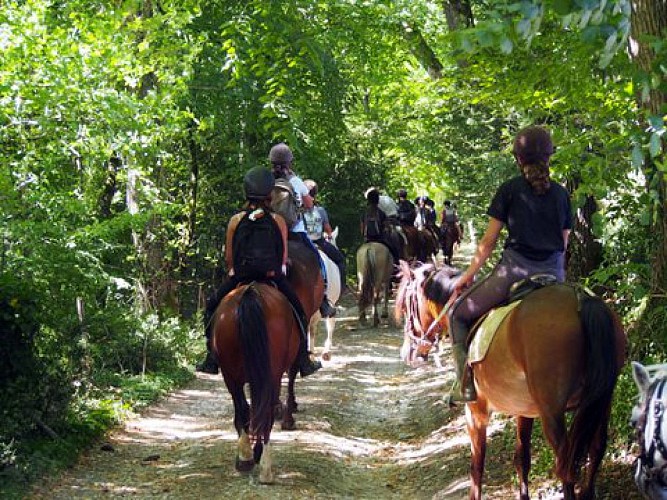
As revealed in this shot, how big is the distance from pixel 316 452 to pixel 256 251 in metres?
2.36

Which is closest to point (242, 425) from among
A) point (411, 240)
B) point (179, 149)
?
point (179, 149)

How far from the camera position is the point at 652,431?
3613 millimetres

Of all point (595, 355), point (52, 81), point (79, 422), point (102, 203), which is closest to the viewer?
point (595, 355)

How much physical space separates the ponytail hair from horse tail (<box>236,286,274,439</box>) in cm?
255

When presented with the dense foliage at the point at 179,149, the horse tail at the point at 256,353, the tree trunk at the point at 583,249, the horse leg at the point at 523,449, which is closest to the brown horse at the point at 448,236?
the dense foliage at the point at 179,149

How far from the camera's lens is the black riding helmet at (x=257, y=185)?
8.40 m

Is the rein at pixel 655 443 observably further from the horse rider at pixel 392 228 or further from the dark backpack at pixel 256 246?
the horse rider at pixel 392 228

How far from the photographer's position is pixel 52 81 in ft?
29.6

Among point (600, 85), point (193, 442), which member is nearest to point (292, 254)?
point (193, 442)

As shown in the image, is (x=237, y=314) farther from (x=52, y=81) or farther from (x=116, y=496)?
(x=52, y=81)

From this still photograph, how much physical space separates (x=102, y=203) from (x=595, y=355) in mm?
10991

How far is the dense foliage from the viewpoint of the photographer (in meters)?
6.74

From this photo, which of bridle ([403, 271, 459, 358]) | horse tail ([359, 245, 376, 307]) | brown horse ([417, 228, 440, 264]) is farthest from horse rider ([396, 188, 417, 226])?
bridle ([403, 271, 459, 358])

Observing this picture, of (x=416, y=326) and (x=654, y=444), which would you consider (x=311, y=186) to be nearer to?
(x=416, y=326)
